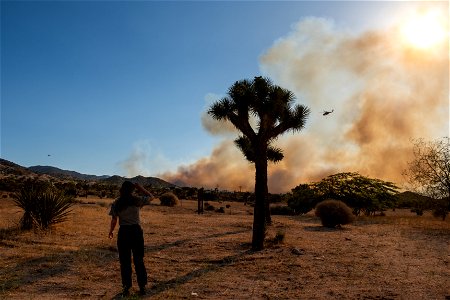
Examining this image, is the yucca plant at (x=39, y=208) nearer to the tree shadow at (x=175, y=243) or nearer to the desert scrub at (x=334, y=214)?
the tree shadow at (x=175, y=243)

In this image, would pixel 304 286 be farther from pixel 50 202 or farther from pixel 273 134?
pixel 50 202

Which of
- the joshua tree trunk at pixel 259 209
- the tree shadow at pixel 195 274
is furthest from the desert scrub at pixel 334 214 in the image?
the tree shadow at pixel 195 274

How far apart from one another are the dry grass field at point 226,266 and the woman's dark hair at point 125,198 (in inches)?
64.9

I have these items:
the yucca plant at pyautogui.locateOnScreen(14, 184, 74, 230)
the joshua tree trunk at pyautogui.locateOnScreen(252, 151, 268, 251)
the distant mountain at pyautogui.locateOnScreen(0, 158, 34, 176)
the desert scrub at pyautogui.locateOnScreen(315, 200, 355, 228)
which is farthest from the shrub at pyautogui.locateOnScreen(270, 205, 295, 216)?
the distant mountain at pyautogui.locateOnScreen(0, 158, 34, 176)

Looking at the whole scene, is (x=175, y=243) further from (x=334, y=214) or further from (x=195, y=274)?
(x=334, y=214)

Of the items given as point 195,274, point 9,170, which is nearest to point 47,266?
point 195,274

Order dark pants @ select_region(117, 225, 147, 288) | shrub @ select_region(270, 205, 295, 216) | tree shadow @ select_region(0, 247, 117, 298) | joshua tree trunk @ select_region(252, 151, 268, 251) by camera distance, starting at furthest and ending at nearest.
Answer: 1. shrub @ select_region(270, 205, 295, 216)
2. joshua tree trunk @ select_region(252, 151, 268, 251)
3. tree shadow @ select_region(0, 247, 117, 298)
4. dark pants @ select_region(117, 225, 147, 288)

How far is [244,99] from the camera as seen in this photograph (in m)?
14.5

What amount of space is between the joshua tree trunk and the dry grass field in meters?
0.54

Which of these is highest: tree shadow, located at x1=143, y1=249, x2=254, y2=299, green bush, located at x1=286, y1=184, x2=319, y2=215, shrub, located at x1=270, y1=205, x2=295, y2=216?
green bush, located at x1=286, y1=184, x2=319, y2=215

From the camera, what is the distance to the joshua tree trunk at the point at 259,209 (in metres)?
13.6

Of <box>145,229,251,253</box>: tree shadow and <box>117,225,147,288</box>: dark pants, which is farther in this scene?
<box>145,229,251,253</box>: tree shadow

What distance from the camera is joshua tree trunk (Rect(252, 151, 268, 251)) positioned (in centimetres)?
1357

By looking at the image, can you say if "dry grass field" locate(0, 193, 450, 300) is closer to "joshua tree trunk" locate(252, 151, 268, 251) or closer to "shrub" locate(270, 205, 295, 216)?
"joshua tree trunk" locate(252, 151, 268, 251)
